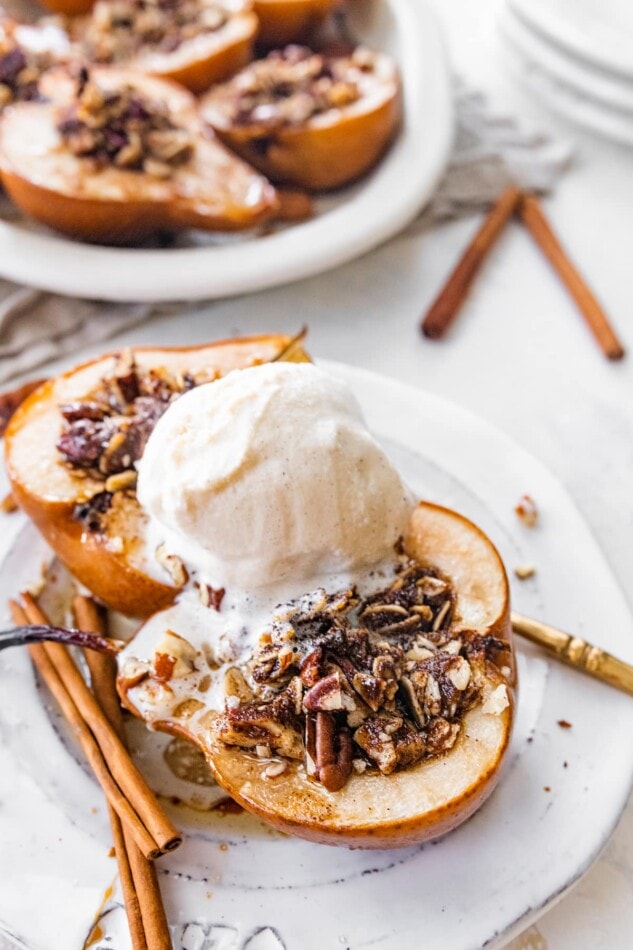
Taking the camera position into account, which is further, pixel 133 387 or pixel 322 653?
pixel 133 387

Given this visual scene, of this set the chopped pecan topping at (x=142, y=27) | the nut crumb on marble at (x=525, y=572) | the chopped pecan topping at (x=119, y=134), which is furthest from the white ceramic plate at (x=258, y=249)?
the nut crumb on marble at (x=525, y=572)

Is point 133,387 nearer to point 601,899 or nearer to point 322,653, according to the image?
point 322,653

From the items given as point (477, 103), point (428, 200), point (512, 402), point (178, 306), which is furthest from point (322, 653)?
point (477, 103)

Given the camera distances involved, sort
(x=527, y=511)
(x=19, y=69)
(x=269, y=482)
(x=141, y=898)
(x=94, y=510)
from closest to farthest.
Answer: (x=141, y=898), (x=269, y=482), (x=94, y=510), (x=527, y=511), (x=19, y=69)

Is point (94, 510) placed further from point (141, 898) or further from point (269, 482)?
point (141, 898)

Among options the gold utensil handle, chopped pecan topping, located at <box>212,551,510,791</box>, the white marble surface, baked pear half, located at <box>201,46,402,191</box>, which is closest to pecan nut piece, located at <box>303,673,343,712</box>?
chopped pecan topping, located at <box>212,551,510,791</box>

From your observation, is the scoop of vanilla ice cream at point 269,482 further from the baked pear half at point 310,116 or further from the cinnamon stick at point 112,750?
the baked pear half at point 310,116

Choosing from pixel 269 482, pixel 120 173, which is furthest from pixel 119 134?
pixel 269 482
